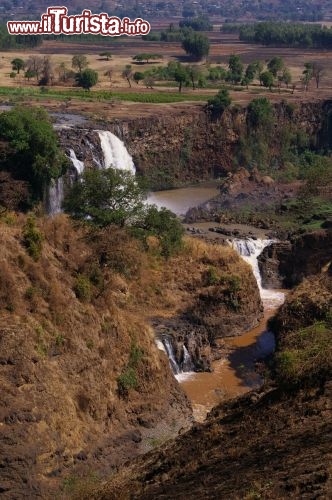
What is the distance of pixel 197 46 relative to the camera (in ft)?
488

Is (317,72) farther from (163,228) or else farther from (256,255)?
(163,228)

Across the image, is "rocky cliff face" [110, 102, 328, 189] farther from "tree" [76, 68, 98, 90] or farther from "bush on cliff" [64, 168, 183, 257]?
"bush on cliff" [64, 168, 183, 257]

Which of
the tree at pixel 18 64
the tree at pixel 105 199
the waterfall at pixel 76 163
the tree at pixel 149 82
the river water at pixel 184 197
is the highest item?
the tree at pixel 105 199

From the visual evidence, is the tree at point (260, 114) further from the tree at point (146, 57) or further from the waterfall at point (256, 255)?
the tree at point (146, 57)

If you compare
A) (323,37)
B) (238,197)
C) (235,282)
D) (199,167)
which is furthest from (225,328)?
(323,37)

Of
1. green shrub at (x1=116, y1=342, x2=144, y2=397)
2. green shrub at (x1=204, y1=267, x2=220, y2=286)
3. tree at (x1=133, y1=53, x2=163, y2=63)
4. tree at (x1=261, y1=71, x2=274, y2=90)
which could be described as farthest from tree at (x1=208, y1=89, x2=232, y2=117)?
tree at (x1=133, y1=53, x2=163, y2=63)

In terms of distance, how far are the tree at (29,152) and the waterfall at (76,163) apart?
3.87 m

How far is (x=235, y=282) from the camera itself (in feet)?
162

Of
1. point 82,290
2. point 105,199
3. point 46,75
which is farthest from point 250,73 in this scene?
point 82,290

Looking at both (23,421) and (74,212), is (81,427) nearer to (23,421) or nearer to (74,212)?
(23,421)

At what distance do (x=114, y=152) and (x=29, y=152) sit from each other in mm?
14950

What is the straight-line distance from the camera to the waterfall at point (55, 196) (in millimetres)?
58531

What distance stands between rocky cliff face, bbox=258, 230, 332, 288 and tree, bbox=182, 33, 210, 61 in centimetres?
9426

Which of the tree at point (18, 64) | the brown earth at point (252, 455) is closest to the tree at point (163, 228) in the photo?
the brown earth at point (252, 455)
